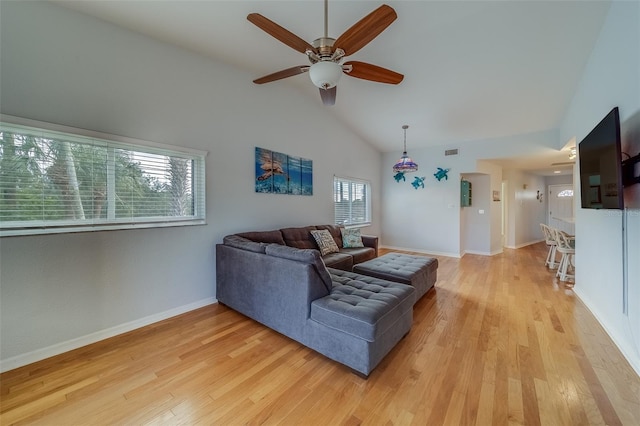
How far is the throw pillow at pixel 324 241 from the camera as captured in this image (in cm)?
404

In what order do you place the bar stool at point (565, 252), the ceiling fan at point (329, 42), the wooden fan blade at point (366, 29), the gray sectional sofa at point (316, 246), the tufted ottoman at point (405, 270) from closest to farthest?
1. the wooden fan blade at point (366, 29)
2. the ceiling fan at point (329, 42)
3. the tufted ottoman at point (405, 270)
4. the gray sectional sofa at point (316, 246)
5. the bar stool at point (565, 252)

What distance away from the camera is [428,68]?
3.49 meters

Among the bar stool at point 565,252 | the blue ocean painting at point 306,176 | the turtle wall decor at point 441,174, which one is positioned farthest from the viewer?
the turtle wall decor at point 441,174

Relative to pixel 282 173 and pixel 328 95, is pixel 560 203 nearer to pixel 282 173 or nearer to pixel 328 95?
pixel 282 173

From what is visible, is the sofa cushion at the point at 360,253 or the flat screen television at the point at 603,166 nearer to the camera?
the flat screen television at the point at 603,166

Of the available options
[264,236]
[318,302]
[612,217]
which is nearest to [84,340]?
[264,236]

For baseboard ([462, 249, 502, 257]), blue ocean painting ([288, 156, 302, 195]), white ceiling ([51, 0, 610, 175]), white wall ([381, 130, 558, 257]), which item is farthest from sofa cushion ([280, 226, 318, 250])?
baseboard ([462, 249, 502, 257])

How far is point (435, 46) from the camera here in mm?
3082

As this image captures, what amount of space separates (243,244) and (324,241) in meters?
1.63

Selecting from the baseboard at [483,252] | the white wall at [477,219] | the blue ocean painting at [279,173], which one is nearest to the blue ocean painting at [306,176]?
the blue ocean painting at [279,173]

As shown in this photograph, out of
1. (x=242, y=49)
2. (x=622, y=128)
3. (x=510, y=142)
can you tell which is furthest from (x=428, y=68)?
(x=510, y=142)

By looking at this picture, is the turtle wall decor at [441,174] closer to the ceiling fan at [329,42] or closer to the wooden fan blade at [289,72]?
the ceiling fan at [329,42]

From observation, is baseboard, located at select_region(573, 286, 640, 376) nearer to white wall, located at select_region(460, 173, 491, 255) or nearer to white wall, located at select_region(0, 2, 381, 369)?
white wall, located at select_region(460, 173, 491, 255)

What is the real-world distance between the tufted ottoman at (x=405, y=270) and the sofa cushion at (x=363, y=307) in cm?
59
